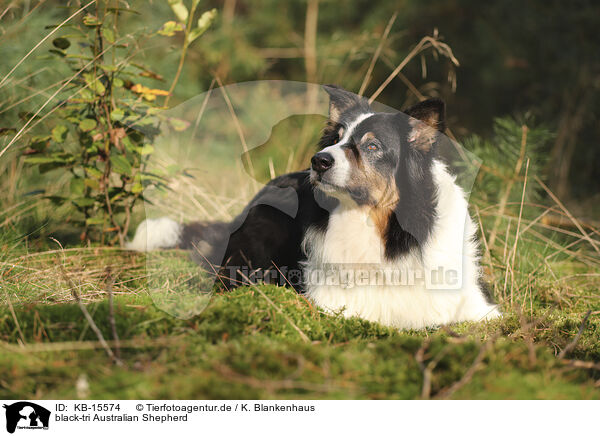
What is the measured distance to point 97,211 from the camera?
389 cm

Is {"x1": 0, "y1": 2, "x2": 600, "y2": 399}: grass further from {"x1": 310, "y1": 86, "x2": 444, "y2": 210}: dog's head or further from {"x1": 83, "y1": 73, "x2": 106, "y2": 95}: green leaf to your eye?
{"x1": 83, "y1": 73, "x2": 106, "y2": 95}: green leaf

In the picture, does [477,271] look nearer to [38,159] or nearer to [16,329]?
[16,329]

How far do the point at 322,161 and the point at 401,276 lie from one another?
0.90 meters

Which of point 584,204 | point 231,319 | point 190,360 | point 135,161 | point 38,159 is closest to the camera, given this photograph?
point 190,360

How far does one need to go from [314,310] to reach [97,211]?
202 cm

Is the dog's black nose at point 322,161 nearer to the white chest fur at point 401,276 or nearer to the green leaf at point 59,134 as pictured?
the white chest fur at point 401,276

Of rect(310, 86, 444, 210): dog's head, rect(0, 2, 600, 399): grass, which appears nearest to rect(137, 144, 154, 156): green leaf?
rect(0, 2, 600, 399): grass

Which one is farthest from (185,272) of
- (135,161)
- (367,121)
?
(367,121)

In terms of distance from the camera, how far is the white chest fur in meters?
3.14

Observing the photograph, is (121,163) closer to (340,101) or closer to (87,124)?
(87,124)

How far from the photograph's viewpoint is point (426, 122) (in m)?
3.04

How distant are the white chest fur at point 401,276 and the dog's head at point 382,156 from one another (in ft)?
0.48

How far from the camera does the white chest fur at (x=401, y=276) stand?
3139 mm
